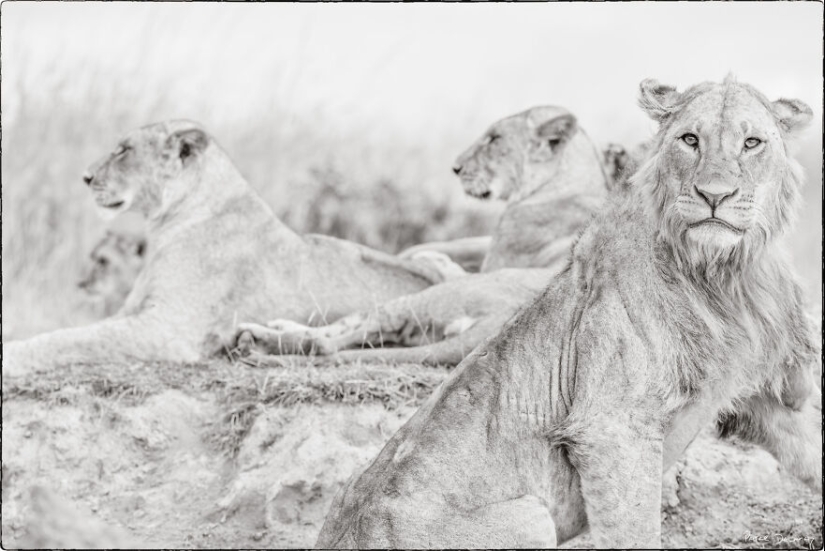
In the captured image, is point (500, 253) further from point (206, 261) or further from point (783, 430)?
point (783, 430)

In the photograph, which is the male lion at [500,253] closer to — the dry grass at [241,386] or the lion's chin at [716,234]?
the dry grass at [241,386]

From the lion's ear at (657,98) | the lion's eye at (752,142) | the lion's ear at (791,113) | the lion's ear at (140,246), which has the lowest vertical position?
the lion's ear at (140,246)

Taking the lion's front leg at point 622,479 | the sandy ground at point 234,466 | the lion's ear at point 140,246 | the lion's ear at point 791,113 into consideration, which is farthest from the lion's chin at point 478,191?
the lion's front leg at point 622,479

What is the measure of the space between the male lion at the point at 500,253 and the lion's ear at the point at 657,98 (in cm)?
249

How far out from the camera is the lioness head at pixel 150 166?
8500 millimetres

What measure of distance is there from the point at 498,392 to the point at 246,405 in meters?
2.30

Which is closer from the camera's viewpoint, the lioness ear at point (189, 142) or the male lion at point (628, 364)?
the male lion at point (628, 364)

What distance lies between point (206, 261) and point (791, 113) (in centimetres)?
488

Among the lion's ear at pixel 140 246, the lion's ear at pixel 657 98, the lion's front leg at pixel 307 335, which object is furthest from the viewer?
the lion's ear at pixel 140 246

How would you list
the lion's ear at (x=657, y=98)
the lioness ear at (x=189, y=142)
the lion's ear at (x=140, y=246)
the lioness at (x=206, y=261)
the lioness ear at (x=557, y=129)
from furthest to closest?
the lion's ear at (x=140, y=246)
the lioness ear at (x=557, y=129)
the lioness ear at (x=189, y=142)
the lioness at (x=206, y=261)
the lion's ear at (x=657, y=98)

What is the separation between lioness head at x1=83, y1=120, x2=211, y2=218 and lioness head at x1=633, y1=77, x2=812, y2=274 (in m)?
4.70

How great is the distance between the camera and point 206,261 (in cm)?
838

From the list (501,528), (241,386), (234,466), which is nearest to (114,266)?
(241,386)

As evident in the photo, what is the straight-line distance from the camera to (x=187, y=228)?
848cm
